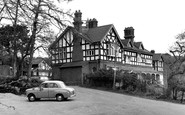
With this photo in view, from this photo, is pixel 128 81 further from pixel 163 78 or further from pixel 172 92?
pixel 163 78

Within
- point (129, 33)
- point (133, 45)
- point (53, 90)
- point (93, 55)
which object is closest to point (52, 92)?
point (53, 90)

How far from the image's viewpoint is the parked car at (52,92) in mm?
22962

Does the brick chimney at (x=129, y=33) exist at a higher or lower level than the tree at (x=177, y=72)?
higher

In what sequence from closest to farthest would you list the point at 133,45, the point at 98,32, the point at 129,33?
1. the point at 98,32
2. the point at 133,45
3. the point at 129,33

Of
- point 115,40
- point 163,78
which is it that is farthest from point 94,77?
point 163,78

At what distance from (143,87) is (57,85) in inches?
610

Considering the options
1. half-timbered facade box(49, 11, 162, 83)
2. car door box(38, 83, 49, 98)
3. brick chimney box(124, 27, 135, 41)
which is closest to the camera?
car door box(38, 83, 49, 98)

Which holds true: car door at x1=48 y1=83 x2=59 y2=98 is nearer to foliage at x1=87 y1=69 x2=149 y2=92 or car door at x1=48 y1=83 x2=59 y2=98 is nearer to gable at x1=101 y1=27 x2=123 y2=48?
foliage at x1=87 y1=69 x2=149 y2=92

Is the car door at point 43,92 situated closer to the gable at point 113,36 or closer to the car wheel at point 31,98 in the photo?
the car wheel at point 31,98

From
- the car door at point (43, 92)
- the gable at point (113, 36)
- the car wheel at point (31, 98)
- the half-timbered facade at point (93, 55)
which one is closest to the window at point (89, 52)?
the half-timbered facade at point (93, 55)

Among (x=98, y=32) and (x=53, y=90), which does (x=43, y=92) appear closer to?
(x=53, y=90)

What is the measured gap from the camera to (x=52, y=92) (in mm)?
23234

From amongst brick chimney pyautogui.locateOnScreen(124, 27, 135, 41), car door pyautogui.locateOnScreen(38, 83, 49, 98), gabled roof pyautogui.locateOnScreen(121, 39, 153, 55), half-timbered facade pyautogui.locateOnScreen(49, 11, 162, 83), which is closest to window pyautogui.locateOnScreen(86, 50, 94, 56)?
half-timbered facade pyautogui.locateOnScreen(49, 11, 162, 83)

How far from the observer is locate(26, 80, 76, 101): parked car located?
2296cm
